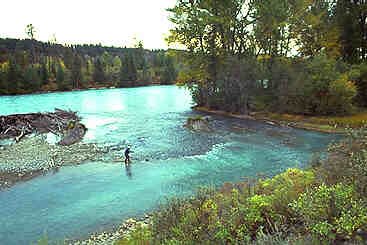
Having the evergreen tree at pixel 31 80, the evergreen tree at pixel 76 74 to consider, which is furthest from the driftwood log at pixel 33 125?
the evergreen tree at pixel 76 74

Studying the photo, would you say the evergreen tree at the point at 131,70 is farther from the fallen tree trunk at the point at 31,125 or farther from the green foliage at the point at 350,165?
the green foliage at the point at 350,165

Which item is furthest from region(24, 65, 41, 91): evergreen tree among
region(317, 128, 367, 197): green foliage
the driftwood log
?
region(317, 128, 367, 197): green foliage

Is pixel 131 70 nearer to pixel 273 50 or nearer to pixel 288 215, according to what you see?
pixel 273 50

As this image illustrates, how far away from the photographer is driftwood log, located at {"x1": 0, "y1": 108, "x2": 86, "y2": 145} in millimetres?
24406

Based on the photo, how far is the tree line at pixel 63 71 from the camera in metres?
79.1

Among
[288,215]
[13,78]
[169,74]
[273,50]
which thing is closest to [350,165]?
[288,215]

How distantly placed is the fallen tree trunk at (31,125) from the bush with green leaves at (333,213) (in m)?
22.6

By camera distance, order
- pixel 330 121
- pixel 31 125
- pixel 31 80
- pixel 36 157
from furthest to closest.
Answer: pixel 31 80 < pixel 31 125 < pixel 330 121 < pixel 36 157

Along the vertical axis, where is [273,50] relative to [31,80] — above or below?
above

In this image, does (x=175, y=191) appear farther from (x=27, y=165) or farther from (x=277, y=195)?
(x=27, y=165)

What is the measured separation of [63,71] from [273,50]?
2914 inches

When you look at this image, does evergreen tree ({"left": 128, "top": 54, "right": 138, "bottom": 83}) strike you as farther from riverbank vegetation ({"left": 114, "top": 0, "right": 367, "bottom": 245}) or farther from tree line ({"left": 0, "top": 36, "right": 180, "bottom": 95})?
riverbank vegetation ({"left": 114, "top": 0, "right": 367, "bottom": 245})

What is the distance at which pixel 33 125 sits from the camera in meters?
27.2

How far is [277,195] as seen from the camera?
585 cm
